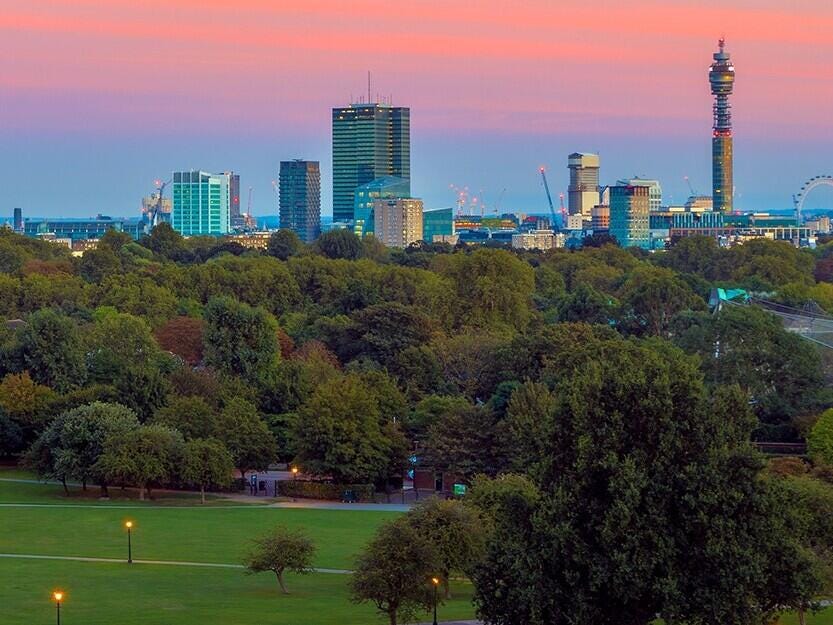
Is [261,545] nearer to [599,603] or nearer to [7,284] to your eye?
[599,603]

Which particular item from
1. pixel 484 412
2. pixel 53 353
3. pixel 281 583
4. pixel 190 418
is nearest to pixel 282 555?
pixel 281 583

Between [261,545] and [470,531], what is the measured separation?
639cm

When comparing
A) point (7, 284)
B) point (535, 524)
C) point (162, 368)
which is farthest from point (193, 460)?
point (7, 284)

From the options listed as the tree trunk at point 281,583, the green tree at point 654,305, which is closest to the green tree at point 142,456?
the tree trunk at point 281,583

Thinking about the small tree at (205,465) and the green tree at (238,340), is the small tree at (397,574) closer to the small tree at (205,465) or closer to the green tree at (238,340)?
the small tree at (205,465)

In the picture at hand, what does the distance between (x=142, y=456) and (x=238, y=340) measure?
94.4 feet

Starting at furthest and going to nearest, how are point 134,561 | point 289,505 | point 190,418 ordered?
point 190,418 → point 289,505 → point 134,561

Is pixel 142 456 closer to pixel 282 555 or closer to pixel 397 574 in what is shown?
pixel 282 555

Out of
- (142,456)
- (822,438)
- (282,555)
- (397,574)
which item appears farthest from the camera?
(142,456)

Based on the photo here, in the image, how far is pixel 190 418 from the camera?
264 ft

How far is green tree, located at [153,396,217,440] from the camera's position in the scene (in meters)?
79.7

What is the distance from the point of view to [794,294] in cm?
14012

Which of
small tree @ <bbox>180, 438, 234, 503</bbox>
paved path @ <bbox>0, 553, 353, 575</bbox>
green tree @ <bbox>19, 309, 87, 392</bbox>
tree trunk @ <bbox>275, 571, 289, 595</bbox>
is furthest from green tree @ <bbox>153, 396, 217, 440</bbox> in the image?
tree trunk @ <bbox>275, 571, 289, 595</bbox>

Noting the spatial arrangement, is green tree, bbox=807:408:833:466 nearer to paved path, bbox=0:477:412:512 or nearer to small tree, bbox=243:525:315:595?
paved path, bbox=0:477:412:512
